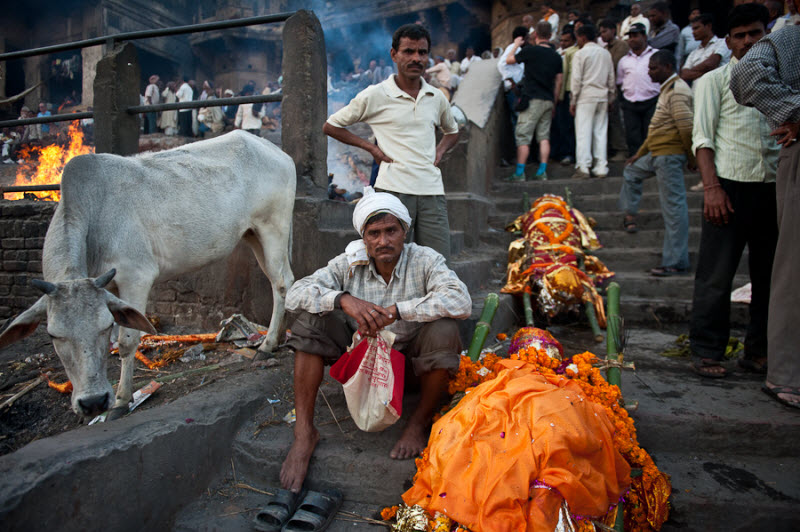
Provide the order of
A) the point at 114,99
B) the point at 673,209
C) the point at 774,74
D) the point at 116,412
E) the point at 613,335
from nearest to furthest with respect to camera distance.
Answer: the point at 774,74 < the point at 613,335 < the point at 116,412 < the point at 673,209 < the point at 114,99

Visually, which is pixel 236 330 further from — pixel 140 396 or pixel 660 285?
pixel 660 285

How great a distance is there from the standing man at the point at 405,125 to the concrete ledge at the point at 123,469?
181 centimetres

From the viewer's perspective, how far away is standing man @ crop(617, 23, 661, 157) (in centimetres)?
690

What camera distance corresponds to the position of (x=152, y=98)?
47.1ft

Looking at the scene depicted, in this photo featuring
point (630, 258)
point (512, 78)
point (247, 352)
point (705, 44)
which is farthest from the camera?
point (512, 78)

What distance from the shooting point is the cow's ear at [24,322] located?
2.52 meters

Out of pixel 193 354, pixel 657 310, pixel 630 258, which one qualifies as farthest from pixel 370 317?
pixel 630 258

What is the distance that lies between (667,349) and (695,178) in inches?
138

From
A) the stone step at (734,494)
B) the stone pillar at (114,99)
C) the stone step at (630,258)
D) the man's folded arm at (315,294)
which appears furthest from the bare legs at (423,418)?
the stone pillar at (114,99)

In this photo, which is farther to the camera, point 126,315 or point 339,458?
Answer: point 126,315

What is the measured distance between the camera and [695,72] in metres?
5.41

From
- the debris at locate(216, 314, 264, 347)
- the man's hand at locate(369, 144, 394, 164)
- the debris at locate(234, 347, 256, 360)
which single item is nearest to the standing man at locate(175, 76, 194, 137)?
the debris at locate(216, 314, 264, 347)

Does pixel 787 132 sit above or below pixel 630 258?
above

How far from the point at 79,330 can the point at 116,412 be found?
0.82m
